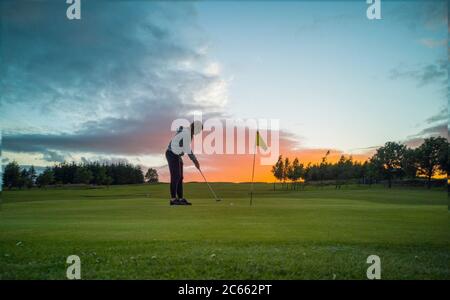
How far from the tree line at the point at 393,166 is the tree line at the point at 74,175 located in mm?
40056

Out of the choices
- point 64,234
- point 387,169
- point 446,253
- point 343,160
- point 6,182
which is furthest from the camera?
point 343,160

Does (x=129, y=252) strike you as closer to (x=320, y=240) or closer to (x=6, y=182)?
(x=320, y=240)

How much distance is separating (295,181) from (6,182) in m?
74.8

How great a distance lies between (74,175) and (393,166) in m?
85.8

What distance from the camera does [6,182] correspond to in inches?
3255

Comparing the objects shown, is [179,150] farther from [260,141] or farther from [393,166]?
[393,166]

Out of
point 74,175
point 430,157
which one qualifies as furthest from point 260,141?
point 430,157

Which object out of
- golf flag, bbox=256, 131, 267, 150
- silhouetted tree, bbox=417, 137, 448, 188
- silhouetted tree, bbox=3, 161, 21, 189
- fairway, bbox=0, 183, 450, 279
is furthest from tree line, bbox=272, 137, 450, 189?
fairway, bbox=0, 183, 450, 279

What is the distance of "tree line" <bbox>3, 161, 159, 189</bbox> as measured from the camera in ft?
270

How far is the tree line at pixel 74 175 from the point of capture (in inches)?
3236

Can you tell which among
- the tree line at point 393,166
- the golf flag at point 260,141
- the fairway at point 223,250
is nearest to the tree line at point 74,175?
the tree line at point 393,166
